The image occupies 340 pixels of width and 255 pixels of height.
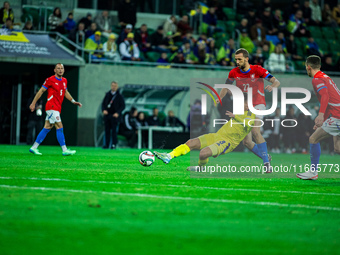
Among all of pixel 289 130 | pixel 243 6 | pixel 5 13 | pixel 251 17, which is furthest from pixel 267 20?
pixel 289 130

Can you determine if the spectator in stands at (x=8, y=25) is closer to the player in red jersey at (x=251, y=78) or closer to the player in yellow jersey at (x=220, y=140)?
the player in red jersey at (x=251, y=78)

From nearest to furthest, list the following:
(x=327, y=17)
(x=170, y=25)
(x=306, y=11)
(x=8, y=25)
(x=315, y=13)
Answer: (x=8, y=25)
(x=170, y=25)
(x=306, y=11)
(x=315, y=13)
(x=327, y=17)

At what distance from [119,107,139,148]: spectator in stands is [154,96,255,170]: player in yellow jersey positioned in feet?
43.9

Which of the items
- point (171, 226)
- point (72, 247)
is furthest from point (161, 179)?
point (72, 247)

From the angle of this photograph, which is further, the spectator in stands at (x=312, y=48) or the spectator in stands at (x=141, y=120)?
the spectator in stands at (x=312, y=48)

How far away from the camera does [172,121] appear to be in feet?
84.5

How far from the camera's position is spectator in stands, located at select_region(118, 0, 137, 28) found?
2736 centimetres

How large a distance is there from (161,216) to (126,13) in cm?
2202

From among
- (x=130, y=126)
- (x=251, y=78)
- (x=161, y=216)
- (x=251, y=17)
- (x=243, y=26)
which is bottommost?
(x=130, y=126)

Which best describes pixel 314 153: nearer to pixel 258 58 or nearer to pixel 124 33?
pixel 124 33

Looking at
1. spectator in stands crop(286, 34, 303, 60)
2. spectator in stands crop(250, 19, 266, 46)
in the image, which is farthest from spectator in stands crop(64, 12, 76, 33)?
spectator in stands crop(286, 34, 303, 60)

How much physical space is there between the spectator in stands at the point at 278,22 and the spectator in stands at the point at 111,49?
933 centimetres

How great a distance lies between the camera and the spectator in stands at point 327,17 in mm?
33375

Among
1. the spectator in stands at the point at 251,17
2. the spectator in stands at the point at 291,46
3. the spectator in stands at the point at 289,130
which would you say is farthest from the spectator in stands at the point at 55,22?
the spectator in stands at the point at 289,130
